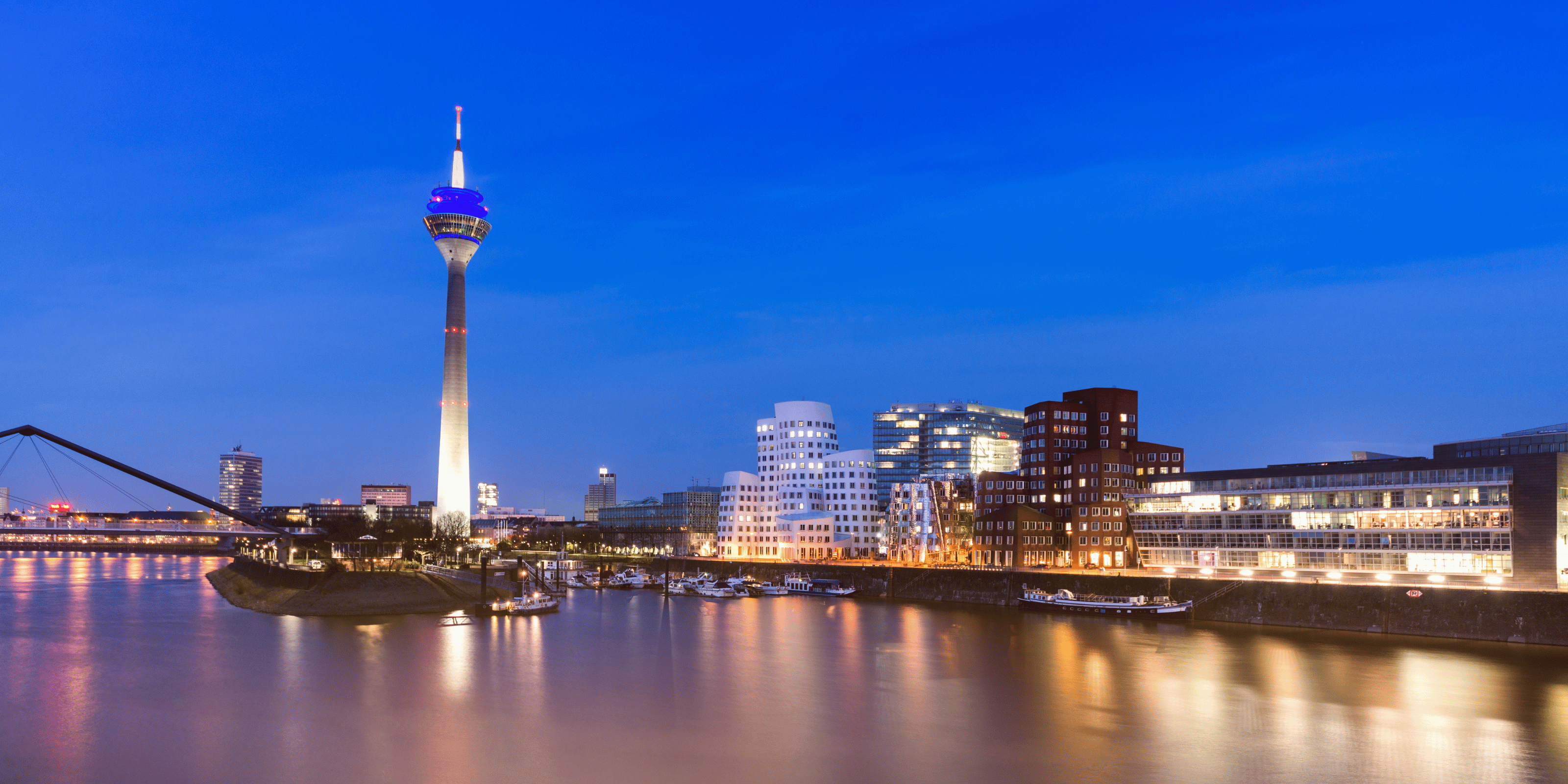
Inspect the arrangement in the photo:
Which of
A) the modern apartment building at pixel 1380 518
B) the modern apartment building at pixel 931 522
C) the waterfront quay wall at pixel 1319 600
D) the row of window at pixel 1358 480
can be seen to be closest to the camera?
the waterfront quay wall at pixel 1319 600

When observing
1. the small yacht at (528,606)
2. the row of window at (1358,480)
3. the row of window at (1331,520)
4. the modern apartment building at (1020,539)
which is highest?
the row of window at (1358,480)

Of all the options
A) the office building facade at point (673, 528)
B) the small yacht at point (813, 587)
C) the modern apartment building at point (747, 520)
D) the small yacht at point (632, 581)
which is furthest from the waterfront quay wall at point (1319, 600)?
the office building facade at point (673, 528)

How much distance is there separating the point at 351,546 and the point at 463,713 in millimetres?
105922

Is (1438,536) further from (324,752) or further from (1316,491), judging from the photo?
(324,752)

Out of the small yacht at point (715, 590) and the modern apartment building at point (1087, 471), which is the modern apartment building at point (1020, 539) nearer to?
the modern apartment building at point (1087, 471)

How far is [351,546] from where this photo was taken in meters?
134

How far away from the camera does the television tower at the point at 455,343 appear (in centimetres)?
15675

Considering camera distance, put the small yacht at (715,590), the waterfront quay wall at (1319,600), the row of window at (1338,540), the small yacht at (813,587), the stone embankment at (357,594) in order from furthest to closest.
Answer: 1. the small yacht at (813,587)
2. the small yacht at (715,590)
3. the stone embankment at (357,594)
4. the row of window at (1338,540)
5. the waterfront quay wall at (1319,600)

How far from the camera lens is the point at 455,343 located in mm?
156875

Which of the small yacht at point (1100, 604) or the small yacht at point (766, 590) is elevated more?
the small yacht at point (1100, 604)

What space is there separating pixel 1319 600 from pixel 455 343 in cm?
12459

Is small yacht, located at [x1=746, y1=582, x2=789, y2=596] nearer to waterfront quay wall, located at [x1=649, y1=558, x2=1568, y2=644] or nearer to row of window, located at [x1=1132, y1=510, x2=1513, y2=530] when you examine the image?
waterfront quay wall, located at [x1=649, y1=558, x2=1568, y2=644]

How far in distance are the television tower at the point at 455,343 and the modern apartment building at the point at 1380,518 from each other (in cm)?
10566

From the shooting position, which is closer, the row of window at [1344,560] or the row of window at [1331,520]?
the row of window at [1344,560]
